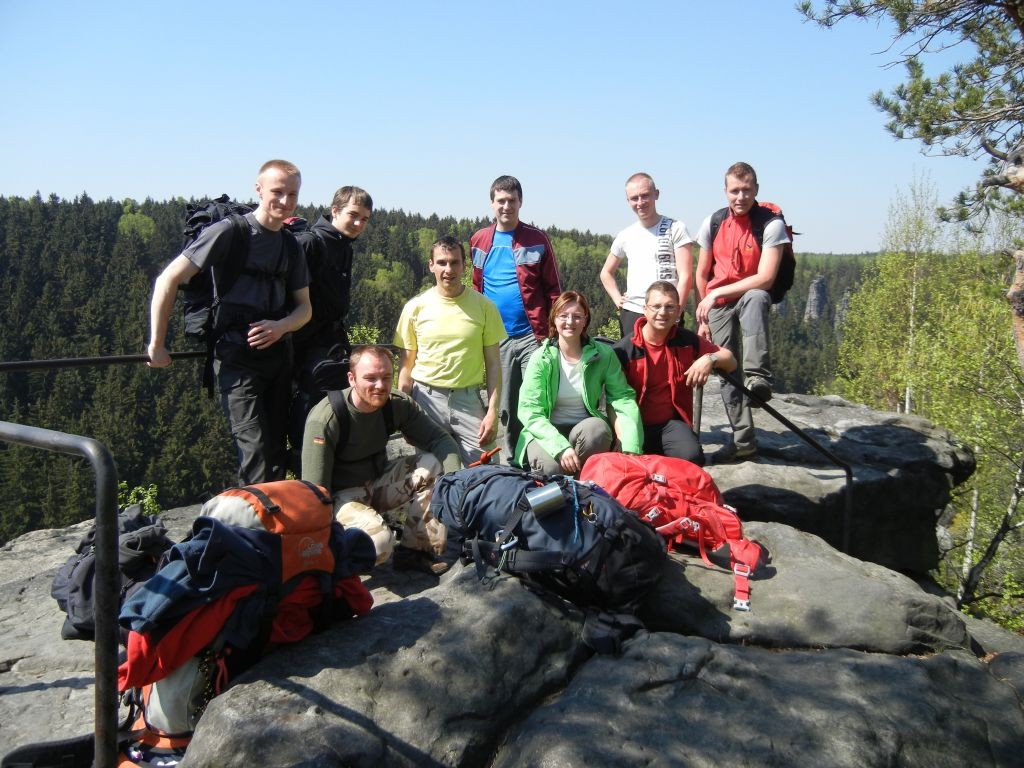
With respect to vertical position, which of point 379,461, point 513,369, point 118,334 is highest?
point 513,369

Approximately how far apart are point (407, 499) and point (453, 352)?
125 centimetres

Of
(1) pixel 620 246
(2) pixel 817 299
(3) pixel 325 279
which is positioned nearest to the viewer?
(3) pixel 325 279

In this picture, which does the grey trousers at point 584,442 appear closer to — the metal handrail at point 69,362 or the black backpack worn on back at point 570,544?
the black backpack worn on back at point 570,544

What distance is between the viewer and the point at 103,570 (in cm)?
230

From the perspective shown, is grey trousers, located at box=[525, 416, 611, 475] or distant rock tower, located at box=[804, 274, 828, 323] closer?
grey trousers, located at box=[525, 416, 611, 475]

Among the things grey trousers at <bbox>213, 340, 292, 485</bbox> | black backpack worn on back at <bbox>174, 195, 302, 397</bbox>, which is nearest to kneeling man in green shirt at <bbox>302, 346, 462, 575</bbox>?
grey trousers at <bbox>213, 340, 292, 485</bbox>

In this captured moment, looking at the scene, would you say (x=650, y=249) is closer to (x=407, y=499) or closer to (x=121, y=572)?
(x=407, y=499)

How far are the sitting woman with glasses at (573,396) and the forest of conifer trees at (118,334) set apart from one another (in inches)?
923

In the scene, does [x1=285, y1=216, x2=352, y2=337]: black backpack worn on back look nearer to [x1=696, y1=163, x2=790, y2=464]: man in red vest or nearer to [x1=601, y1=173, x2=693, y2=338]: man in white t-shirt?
[x1=601, y1=173, x2=693, y2=338]: man in white t-shirt

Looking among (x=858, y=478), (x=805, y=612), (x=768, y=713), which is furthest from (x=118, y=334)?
(x=768, y=713)

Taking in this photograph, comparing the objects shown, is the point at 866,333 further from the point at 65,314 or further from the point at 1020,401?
the point at 65,314

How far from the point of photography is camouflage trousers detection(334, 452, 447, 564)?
15.3 feet

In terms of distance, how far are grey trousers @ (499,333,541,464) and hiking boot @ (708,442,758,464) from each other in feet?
6.44

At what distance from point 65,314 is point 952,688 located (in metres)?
78.4
